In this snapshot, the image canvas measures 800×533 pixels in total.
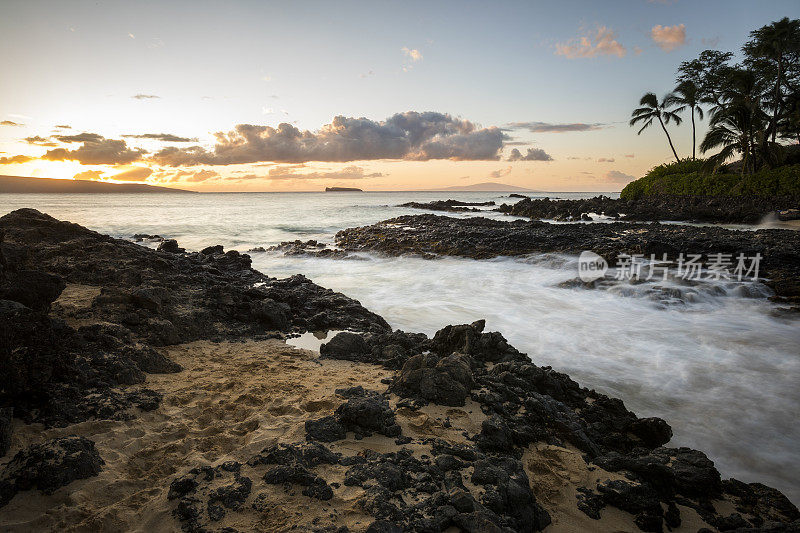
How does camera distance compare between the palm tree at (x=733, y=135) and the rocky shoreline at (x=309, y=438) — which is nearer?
the rocky shoreline at (x=309, y=438)

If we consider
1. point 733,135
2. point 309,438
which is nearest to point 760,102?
point 733,135

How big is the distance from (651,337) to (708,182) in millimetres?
31041

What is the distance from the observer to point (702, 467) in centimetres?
344

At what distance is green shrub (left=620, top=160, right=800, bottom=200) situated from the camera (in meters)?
25.4

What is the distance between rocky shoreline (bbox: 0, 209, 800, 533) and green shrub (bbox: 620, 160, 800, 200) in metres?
30.3

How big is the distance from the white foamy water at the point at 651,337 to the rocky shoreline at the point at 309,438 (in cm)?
124

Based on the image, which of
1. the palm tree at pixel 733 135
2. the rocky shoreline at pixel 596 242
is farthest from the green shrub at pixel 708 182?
the rocky shoreline at pixel 596 242

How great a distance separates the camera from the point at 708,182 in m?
31.2

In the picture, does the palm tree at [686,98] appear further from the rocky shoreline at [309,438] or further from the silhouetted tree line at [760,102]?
the rocky shoreline at [309,438]

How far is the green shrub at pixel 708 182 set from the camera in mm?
25375

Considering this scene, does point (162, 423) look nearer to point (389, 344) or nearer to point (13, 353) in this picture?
point (13, 353)

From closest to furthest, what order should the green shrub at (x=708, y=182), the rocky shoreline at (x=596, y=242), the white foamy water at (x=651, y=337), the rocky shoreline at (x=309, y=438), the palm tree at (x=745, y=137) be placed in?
the rocky shoreline at (x=309, y=438) → the white foamy water at (x=651, y=337) → the rocky shoreline at (x=596, y=242) → the green shrub at (x=708, y=182) → the palm tree at (x=745, y=137)

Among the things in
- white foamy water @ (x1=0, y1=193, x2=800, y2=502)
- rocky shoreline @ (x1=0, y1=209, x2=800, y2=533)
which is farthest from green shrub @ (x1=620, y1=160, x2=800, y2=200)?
rocky shoreline @ (x1=0, y1=209, x2=800, y2=533)

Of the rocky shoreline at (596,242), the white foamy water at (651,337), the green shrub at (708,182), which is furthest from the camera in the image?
the green shrub at (708,182)
